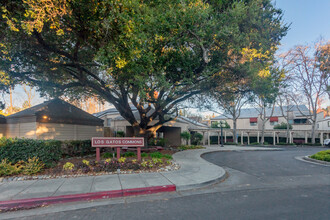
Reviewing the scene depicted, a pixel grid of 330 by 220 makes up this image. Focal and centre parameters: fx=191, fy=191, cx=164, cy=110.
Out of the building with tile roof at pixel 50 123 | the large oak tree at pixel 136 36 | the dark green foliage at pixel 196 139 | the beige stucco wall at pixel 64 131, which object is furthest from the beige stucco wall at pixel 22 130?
the dark green foliage at pixel 196 139

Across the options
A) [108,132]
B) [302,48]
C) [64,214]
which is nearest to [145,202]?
[64,214]

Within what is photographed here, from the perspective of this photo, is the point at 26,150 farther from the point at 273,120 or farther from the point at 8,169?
the point at 273,120

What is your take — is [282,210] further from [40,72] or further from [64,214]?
[40,72]

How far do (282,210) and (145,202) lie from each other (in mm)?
3439

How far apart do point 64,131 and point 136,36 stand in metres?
10.5

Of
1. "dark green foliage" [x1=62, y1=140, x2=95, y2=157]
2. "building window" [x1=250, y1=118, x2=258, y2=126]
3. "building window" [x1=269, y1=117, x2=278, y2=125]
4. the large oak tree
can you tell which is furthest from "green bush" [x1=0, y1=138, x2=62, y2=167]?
"building window" [x1=250, y1=118, x2=258, y2=126]

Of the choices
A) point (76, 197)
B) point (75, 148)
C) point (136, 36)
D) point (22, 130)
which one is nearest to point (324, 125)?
point (136, 36)

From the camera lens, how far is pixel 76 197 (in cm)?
542

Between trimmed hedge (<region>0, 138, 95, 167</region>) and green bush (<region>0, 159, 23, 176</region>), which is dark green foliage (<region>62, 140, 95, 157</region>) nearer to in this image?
trimmed hedge (<region>0, 138, 95, 167</region>)

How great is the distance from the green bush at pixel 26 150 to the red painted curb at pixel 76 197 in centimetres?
319

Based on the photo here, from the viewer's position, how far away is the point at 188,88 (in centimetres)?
1320

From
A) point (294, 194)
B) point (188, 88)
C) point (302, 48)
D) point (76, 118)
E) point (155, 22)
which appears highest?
point (302, 48)

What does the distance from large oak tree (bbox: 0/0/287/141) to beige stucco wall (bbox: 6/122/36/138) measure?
2937 millimetres

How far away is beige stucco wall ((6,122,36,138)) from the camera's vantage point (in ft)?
41.4
